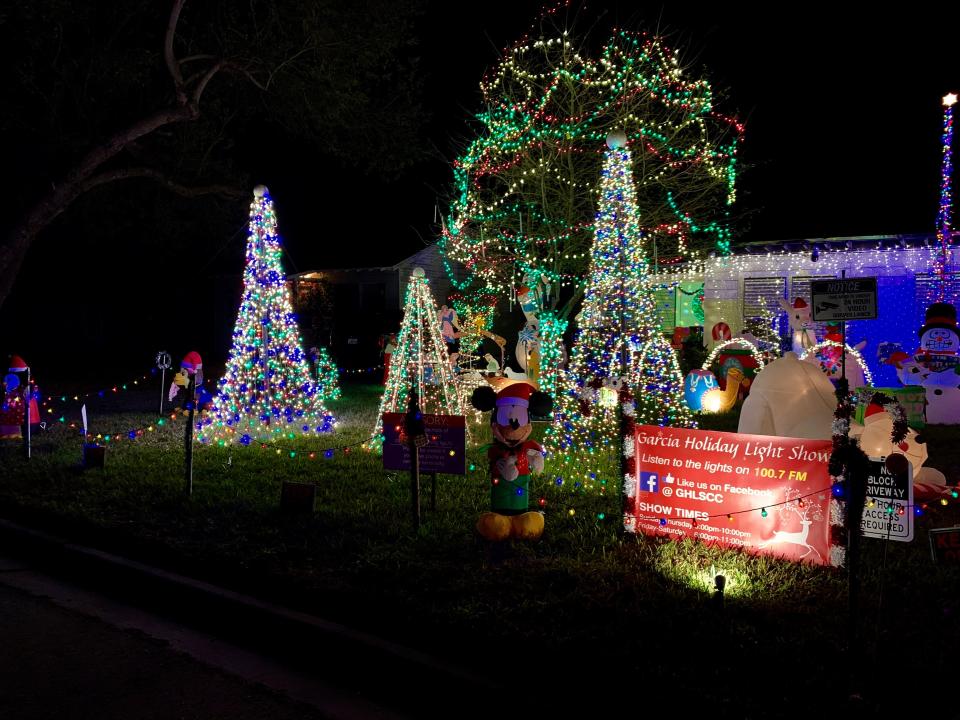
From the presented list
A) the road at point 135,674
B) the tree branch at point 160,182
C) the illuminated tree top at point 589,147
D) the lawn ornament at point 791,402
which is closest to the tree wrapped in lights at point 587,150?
the illuminated tree top at point 589,147

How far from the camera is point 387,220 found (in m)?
27.7

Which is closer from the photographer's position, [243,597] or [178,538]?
[243,597]

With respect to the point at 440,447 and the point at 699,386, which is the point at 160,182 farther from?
the point at 440,447

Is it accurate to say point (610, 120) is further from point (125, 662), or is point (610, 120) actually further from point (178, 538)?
point (125, 662)

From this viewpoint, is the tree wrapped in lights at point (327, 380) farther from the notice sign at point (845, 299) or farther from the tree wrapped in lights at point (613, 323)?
the notice sign at point (845, 299)

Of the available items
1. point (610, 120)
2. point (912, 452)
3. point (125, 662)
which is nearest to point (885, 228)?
point (610, 120)

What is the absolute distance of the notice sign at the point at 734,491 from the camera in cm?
562

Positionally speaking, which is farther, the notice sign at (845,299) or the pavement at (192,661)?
the notice sign at (845,299)

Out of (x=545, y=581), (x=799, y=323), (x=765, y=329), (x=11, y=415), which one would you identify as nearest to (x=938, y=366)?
(x=799, y=323)

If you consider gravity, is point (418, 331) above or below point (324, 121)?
below

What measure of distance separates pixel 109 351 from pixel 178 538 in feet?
98.5

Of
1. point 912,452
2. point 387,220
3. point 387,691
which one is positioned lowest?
point 387,691

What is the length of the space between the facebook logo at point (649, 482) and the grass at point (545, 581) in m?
0.44

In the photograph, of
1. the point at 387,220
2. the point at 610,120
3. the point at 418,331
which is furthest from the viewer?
the point at 387,220
